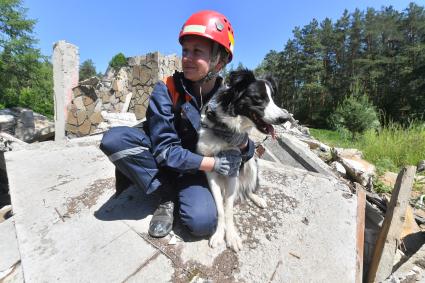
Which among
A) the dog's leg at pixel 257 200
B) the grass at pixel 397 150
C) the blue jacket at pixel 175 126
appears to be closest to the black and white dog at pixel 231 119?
the blue jacket at pixel 175 126

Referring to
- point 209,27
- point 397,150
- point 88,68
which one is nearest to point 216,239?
point 209,27

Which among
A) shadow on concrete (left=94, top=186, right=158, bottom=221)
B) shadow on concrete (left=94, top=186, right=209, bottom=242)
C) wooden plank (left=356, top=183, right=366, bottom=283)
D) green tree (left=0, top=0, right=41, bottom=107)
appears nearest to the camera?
wooden plank (left=356, top=183, right=366, bottom=283)

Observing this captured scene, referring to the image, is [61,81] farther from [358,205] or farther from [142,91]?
[358,205]

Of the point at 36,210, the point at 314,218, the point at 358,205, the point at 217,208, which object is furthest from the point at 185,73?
the point at 358,205

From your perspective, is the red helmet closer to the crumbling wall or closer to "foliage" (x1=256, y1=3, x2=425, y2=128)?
the crumbling wall

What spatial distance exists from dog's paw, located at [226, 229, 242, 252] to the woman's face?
3.97 ft

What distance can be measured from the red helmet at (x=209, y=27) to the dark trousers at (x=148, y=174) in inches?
33.5

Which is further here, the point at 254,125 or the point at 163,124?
the point at 254,125

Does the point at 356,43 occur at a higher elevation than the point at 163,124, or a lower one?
higher

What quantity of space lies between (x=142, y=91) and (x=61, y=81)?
218cm

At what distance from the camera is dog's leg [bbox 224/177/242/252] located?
6.11ft

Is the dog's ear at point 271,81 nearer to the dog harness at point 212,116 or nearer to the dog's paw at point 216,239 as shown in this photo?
the dog harness at point 212,116

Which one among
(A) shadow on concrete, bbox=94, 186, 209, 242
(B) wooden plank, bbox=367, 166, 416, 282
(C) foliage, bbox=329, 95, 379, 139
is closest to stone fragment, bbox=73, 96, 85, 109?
(A) shadow on concrete, bbox=94, 186, 209, 242

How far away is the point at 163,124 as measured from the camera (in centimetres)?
189
